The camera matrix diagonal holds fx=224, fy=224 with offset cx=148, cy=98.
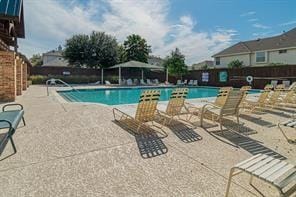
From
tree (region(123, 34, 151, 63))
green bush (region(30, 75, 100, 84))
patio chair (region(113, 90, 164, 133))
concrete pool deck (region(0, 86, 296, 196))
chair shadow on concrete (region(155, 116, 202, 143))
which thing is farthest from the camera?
tree (region(123, 34, 151, 63))

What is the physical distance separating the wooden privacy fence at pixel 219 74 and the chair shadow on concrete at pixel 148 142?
62.4ft

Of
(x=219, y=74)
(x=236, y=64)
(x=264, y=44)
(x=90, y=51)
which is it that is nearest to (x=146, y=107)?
(x=219, y=74)

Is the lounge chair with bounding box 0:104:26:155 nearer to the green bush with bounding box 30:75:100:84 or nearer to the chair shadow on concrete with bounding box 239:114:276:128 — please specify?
the chair shadow on concrete with bounding box 239:114:276:128

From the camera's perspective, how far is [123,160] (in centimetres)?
370

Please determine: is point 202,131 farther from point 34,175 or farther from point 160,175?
point 34,175

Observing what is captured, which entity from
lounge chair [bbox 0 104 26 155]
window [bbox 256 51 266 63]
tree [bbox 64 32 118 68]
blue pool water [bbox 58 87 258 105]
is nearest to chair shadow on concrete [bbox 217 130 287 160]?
lounge chair [bbox 0 104 26 155]

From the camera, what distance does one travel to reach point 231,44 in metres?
35.6

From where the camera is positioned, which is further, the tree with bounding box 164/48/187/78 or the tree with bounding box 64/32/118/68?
the tree with bounding box 64/32/118/68

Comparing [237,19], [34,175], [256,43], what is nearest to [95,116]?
[34,175]

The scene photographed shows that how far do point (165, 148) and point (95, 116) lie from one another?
303 centimetres

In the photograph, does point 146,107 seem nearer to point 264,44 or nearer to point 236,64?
point 236,64

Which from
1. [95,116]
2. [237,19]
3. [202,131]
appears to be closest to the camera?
[202,131]

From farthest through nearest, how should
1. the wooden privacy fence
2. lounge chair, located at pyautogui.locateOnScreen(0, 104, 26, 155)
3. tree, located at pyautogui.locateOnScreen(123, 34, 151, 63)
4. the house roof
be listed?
tree, located at pyautogui.locateOnScreen(123, 34, 151, 63), the house roof, the wooden privacy fence, lounge chair, located at pyautogui.locateOnScreen(0, 104, 26, 155)

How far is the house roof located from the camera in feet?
90.5
